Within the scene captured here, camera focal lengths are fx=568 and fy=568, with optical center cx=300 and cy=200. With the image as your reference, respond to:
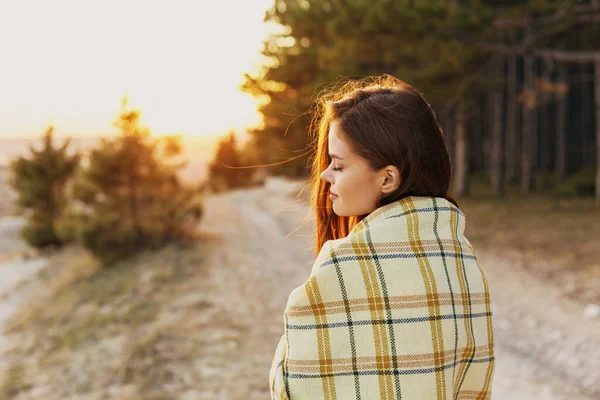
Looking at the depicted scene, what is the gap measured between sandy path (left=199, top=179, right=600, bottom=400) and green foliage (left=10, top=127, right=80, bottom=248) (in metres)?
8.88

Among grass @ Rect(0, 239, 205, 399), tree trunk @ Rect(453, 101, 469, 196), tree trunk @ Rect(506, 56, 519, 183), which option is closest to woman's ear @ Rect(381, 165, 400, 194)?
grass @ Rect(0, 239, 205, 399)

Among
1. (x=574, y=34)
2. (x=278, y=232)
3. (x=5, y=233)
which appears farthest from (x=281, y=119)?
(x=5, y=233)

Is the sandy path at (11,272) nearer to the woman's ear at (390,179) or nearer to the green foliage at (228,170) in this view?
the woman's ear at (390,179)

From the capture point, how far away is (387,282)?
4.61 feet

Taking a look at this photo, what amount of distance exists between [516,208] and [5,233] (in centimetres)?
1857

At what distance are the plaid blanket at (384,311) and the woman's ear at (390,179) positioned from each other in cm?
5

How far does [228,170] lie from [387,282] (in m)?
30.7

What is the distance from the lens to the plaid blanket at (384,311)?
1406 millimetres

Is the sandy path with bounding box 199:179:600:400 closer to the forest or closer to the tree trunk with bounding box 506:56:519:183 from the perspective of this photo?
the forest

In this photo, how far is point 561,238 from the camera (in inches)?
370

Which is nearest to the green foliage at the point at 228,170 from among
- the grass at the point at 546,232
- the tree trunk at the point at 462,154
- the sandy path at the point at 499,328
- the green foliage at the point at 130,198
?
the tree trunk at the point at 462,154

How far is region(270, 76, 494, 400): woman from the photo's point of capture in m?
1.41

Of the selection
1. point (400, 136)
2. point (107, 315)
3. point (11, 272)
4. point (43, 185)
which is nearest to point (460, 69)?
point (107, 315)

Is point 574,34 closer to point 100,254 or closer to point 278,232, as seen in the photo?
point 278,232
